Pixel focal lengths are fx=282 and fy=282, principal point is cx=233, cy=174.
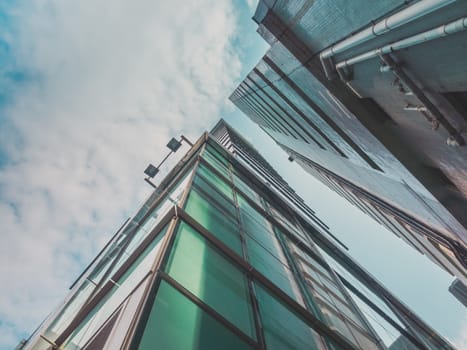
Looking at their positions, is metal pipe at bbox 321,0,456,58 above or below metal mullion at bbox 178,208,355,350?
above

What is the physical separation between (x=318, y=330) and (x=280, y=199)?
32.2 feet

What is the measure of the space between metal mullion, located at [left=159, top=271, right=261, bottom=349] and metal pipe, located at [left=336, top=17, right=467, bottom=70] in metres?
3.66

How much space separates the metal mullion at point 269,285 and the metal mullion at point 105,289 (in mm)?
433

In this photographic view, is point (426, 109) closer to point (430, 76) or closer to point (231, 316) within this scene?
point (430, 76)

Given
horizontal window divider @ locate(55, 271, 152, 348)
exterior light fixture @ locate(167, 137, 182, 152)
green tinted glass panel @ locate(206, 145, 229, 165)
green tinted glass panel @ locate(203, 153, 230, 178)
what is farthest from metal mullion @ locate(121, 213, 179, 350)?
green tinted glass panel @ locate(206, 145, 229, 165)

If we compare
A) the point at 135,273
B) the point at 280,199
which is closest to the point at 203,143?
the point at 280,199

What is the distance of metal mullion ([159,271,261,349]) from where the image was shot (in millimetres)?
3159

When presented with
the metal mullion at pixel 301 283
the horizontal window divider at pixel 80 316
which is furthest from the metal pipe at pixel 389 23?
the horizontal window divider at pixel 80 316

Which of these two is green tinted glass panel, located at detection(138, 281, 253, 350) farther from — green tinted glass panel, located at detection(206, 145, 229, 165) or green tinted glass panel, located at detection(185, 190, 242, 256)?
green tinted glass panel, located at detection(206, 145, 229, 165)

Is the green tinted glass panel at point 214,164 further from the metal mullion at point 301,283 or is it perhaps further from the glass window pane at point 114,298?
the glass window pane at point 114,298

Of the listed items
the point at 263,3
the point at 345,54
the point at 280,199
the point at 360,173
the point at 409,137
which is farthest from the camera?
the point at 280,199

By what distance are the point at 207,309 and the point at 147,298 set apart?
2.56 ft

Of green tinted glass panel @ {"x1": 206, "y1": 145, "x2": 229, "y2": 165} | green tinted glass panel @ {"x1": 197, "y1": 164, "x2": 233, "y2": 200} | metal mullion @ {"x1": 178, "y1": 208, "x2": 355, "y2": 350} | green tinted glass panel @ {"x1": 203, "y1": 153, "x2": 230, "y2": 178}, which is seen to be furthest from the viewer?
green tinted glass panel @ {"x1": 206, "y1": 145, "x2": 229, "y2": 165}

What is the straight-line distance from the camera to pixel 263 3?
6.38m
